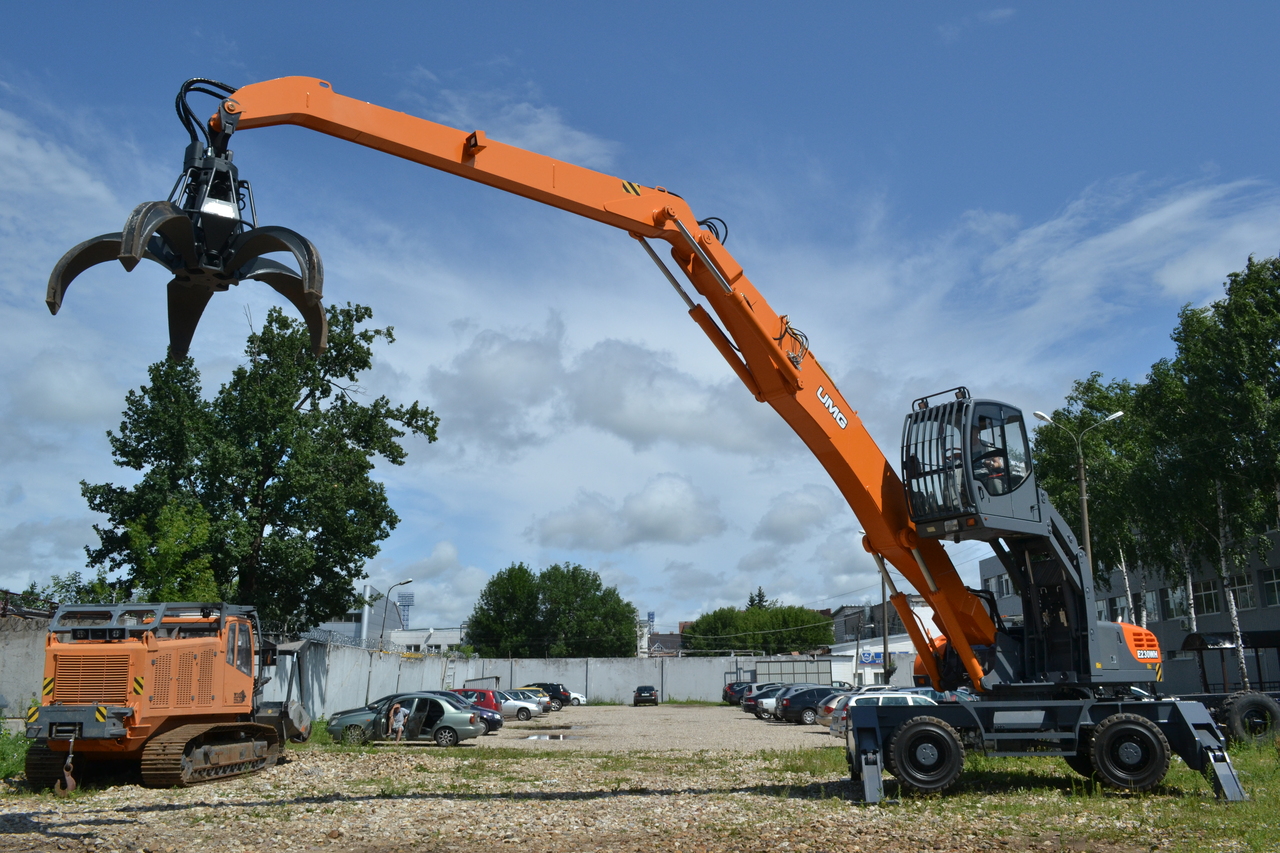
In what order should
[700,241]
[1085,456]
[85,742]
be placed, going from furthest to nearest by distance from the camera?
[1085,456], [85,742], [700,241]

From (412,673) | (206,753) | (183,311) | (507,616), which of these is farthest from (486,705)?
(507,616)

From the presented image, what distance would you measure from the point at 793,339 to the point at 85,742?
11806 millimetres

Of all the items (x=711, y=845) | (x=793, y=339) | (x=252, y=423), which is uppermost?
(x=252, y=423)

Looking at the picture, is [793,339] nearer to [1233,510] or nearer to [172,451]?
[172,451]

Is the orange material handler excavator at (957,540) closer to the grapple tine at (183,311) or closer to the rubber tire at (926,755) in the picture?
the rubber tire at (926,755)

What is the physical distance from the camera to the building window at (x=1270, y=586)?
123ft

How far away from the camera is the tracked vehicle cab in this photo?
12148 mm

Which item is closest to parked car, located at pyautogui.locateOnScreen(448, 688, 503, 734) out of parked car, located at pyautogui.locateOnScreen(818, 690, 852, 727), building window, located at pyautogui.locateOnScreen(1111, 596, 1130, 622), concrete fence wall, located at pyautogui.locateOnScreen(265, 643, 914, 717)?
parked car, located at pyautogui.locateOnScreen(818, 690, 852, 727)

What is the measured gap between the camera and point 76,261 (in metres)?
8.22

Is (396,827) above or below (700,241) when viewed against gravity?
below

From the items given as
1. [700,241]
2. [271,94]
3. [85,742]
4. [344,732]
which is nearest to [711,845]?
[700,241]

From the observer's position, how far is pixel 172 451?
2902cm

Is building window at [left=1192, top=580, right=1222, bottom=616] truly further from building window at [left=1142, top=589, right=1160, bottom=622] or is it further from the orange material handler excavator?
the orange material handler excavator

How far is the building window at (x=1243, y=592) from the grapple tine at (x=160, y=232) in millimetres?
42474
